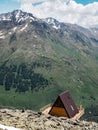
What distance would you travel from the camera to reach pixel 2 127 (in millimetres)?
34188

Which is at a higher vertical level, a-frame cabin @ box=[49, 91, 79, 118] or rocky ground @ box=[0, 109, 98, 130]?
rocky ground @ box=[0, 109, 98, 130]

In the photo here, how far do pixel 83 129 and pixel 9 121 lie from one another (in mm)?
8954

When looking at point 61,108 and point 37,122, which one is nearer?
point 37,122

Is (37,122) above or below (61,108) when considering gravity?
above

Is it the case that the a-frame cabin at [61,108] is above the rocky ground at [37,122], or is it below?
below

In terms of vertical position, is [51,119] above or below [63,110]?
above

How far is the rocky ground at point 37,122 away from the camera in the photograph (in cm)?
3628

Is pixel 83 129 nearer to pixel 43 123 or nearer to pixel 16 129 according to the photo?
pixel 43 123

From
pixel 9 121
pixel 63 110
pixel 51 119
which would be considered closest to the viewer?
pixel 9 121

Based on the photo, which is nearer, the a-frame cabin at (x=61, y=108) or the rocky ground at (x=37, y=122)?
the rocky ground at (x=37, y=122)

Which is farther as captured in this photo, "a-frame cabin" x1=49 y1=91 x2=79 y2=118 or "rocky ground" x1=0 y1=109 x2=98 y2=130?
"a-frame cabin" x1=49 y1=91 x2=79 y2=118

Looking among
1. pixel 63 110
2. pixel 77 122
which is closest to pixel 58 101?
pixel 63 110

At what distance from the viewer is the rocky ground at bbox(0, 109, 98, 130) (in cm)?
3628

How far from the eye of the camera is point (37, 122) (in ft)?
124
